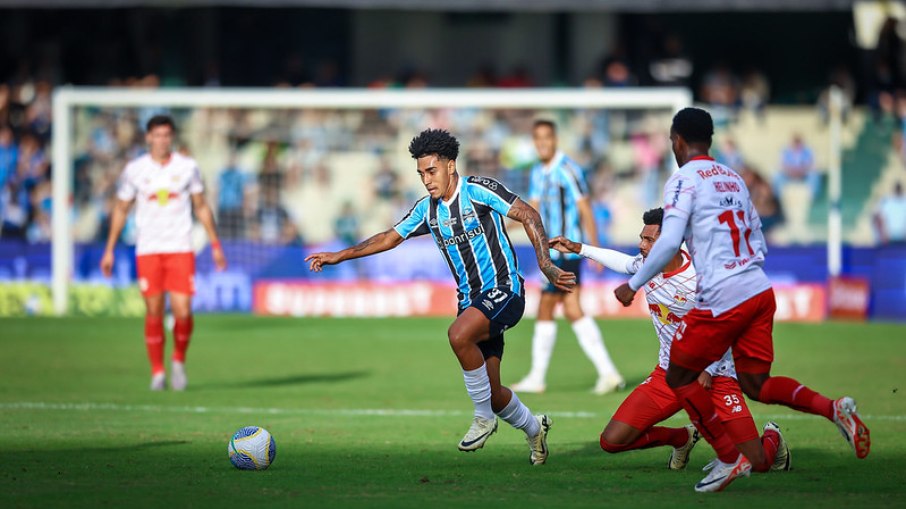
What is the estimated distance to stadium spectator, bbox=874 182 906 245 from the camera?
26.1m

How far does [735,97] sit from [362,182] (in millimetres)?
9198

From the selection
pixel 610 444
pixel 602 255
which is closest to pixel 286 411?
pixel 610 444

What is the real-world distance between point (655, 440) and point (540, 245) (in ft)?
4.93

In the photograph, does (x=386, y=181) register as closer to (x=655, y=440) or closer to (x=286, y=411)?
(x=286, y=411)

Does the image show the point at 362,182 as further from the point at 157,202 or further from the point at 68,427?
the point at 68,427

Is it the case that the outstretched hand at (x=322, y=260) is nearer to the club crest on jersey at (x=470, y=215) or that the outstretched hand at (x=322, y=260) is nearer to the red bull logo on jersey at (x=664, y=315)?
the club crest on jersey at (x=470, y=215)

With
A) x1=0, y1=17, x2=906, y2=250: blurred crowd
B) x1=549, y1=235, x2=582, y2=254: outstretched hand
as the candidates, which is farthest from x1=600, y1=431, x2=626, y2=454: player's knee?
x1=0, y1=17, x2=906, y2=250: blurred crowd

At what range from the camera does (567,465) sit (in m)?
9.51

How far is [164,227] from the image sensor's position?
13766mm

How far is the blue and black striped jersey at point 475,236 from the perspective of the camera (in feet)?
30.9

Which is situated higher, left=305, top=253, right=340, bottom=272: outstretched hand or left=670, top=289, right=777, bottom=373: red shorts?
left=305, top=253, right=340, bottom=272: outstretched hand

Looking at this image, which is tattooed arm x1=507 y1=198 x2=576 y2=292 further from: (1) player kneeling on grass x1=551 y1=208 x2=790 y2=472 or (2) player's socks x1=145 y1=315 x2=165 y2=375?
(2) player's socks x1=145 y1=315 x2=165 y2=375

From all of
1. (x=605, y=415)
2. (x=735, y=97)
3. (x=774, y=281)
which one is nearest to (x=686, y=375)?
(x=605, y=415)

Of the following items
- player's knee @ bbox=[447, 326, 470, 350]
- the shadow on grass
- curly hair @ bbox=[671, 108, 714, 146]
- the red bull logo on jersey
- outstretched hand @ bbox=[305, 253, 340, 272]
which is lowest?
the shadow on grass
